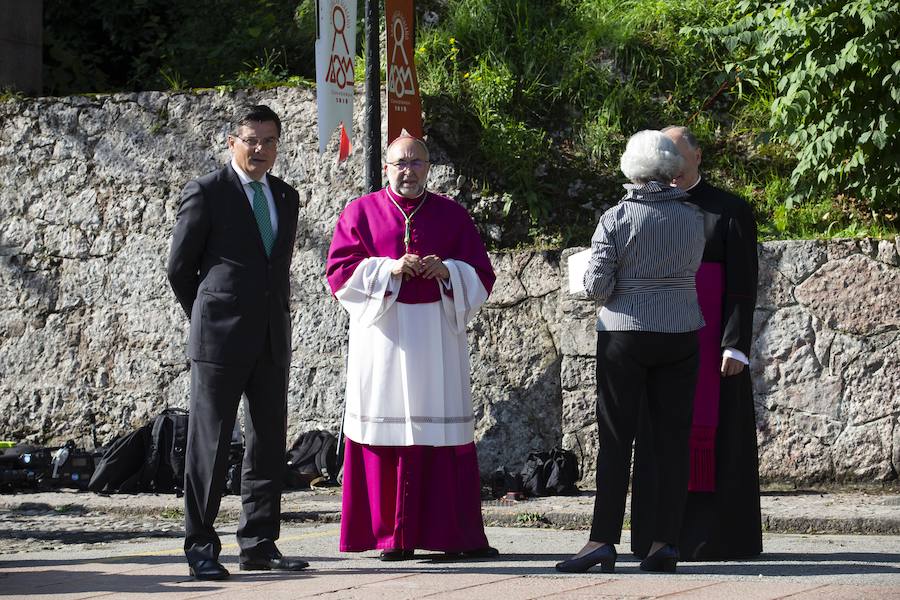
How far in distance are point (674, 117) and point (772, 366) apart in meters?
3.03

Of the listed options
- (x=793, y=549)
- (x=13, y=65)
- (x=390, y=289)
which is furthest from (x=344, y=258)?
(x=13, y=65)

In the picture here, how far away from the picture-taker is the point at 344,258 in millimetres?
6402

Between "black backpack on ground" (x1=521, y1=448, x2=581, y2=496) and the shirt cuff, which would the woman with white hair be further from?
"black backpack on ground" (x1=521, y1=448, x2=581, y2=496)

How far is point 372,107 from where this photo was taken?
912 centimetres

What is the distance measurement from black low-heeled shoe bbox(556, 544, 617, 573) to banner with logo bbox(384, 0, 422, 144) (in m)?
3.53

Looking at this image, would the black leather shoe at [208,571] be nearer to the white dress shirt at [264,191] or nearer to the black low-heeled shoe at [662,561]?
the white dress shirt at [264,191]

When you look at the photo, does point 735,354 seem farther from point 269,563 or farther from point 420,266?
point 269,563

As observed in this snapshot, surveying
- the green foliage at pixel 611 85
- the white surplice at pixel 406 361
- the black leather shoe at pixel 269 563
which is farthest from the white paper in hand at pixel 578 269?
the green foliage at pixel 611 85

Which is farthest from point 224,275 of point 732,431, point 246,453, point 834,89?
point 834,89

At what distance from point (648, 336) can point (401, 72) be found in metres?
3.54

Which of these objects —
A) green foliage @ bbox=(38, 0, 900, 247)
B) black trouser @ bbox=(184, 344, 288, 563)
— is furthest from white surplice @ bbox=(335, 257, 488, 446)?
green foliage @ bbox=(38, 0, 900, 247)

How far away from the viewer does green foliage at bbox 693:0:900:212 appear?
8.92m

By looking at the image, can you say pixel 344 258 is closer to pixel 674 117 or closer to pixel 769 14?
pixel 769 14

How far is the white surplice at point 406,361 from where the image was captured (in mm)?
6254
